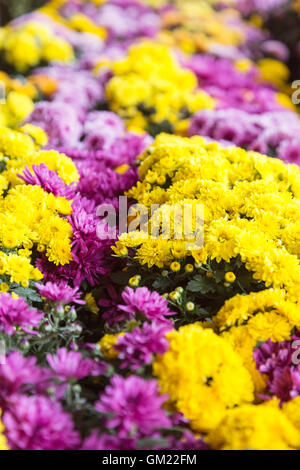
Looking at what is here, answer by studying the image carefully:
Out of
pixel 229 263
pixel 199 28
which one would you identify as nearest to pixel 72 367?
pixel 229 263

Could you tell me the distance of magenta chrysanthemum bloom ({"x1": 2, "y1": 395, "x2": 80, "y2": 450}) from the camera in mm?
1104

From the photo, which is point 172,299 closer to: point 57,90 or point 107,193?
point 107,193

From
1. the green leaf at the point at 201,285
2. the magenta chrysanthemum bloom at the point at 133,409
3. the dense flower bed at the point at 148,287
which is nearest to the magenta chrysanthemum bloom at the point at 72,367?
the dense flower bed at the point at 148,287

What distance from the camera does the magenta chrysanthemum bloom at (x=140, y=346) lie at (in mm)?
1281

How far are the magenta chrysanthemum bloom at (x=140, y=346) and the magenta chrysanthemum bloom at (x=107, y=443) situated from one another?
7.1 inches

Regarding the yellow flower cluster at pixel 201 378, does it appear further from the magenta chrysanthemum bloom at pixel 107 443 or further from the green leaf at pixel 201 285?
the green leaf at pixel 201 285

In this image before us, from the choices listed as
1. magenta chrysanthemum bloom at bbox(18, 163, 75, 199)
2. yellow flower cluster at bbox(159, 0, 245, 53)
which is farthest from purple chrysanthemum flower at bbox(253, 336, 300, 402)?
yellow flower cluster at bbox(159, 0, 245, 53)

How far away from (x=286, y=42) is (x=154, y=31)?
167 centimetres

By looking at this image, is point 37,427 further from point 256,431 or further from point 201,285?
point 201,285

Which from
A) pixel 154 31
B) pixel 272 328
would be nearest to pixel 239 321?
pixel 272 328

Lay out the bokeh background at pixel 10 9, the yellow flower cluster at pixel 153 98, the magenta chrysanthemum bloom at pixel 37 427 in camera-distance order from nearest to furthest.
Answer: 1. the magenta chrysanthemum bloom at pixel 37 427
2. the yellow flower cluster at pixel 153 98
3. the bokeh background at pixel 10 9

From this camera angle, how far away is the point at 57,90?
13.5 feet

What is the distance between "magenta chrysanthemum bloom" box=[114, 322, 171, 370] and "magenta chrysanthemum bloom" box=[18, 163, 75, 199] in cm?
89

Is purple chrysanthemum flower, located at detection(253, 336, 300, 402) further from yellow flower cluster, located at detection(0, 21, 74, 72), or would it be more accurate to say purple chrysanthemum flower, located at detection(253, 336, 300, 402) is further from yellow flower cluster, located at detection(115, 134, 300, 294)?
yellow flower cluster, located at detection(0, 21, 74, 72)
